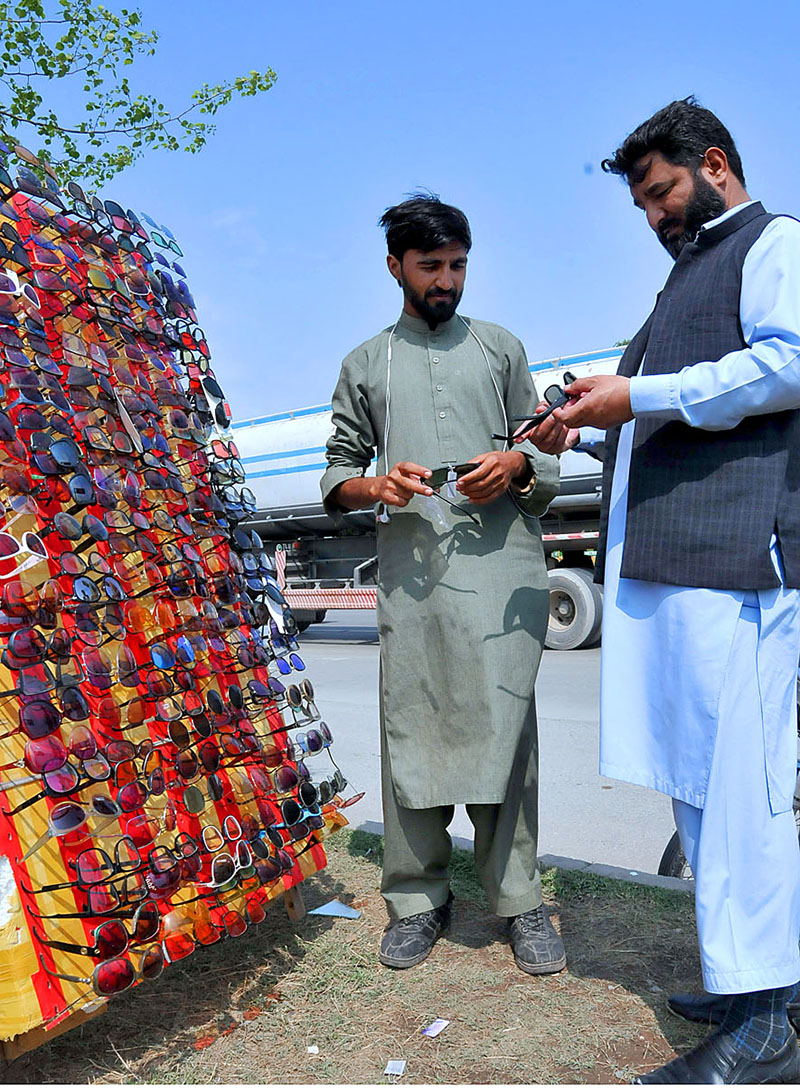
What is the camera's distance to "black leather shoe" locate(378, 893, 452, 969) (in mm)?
2512

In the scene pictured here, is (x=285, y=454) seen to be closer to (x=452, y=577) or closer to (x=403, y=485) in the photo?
(x=452, y=577)

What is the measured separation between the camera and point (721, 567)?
1.84m

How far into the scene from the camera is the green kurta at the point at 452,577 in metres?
2.50

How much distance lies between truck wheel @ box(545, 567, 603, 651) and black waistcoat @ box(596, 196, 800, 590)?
8.35 m

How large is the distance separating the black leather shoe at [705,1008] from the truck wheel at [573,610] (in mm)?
8054

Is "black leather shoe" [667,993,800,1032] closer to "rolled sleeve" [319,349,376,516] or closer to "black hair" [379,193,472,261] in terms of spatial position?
"rolled sleeve" [319,349,376,516]

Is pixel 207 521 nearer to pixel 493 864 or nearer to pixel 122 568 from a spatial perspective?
pixel 122 568

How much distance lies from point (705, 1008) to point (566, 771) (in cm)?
305

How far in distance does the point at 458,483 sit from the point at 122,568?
88 centimetres

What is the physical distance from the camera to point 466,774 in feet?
8.14

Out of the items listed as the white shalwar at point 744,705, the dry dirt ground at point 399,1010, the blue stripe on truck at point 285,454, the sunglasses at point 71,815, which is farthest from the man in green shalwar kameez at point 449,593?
the blue stripe on truck at point 285,454

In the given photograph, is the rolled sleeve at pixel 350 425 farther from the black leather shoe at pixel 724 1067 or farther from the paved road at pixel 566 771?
the black leather shoe at pixel 724 1067

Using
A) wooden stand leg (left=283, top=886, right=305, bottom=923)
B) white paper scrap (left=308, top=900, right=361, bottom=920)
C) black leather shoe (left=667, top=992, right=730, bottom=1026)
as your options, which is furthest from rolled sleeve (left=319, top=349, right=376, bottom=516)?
black leather shoe (left=667, top=992, right=730, bottom=1026)

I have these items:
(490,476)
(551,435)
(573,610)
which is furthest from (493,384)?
(573,610)
